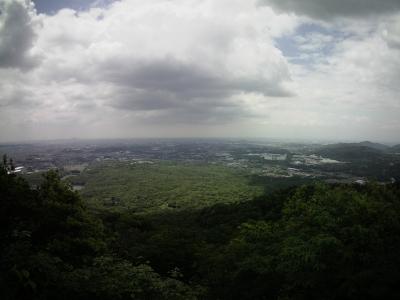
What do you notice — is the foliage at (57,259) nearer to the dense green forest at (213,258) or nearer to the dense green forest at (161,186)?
the dense green forest at (213,258)

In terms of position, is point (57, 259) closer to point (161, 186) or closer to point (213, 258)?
point (213, 258)

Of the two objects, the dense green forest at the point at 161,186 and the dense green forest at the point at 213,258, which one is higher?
the dense green forest at the point at 213,258

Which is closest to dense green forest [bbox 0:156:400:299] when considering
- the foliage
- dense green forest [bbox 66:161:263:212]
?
the foliage

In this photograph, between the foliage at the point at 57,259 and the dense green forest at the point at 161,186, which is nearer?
the foliage at the point at 57,259

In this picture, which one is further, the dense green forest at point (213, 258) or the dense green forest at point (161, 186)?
the dense green forest at point (161, 186)

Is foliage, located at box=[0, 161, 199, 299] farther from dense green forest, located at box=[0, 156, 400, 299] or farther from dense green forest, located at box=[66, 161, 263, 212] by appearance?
dense green forest, located at box=[66, 161, 263, 212]

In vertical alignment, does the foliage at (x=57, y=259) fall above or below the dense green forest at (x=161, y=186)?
above

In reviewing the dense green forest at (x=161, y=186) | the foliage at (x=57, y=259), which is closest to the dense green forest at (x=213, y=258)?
the foliage at (x=57, y=259)

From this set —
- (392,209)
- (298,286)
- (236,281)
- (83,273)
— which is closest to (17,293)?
(83,273)

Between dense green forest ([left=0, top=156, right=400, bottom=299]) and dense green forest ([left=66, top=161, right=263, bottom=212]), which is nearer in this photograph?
dense green forest ([left=0, top=156, right=400, bottom=299])
